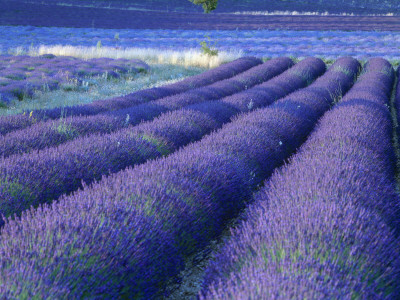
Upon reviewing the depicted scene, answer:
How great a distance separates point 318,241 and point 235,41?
2205cm

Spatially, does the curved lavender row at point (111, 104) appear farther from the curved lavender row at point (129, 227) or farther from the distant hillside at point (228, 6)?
the distant hillside at point (228, 6)

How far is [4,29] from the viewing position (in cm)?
2400

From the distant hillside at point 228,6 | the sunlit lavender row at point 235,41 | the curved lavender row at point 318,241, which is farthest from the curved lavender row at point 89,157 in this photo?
the distant hillside at point 228,6

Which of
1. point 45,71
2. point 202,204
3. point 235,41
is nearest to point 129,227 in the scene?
point 202,204

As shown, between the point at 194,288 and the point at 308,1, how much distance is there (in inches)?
2699

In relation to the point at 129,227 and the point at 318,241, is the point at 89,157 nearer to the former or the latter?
the point at 129,227

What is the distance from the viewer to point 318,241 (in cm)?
184

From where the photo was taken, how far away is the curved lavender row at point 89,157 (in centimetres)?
277

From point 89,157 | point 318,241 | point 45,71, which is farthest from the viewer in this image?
point 45,71

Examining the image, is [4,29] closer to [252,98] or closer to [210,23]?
[210,23]

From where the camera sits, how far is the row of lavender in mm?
8547

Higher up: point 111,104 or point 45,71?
point 111,104

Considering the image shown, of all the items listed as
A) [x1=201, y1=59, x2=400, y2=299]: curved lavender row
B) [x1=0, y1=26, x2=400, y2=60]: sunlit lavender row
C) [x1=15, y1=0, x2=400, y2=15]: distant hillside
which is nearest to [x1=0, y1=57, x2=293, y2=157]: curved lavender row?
[x1=201, y1=59, x2=400, y2=299]: curved lavender row

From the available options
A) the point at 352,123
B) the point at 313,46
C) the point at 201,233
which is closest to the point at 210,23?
the point at 313,46
